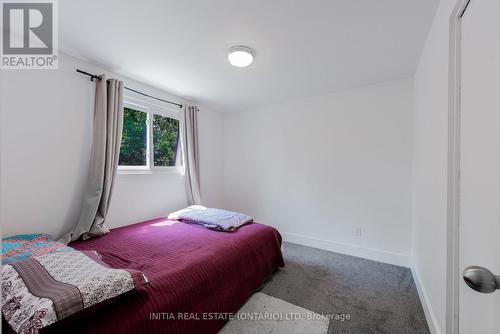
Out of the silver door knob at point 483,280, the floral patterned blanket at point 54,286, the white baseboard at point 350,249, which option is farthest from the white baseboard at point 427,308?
the floral patterned blanket at point 54,286

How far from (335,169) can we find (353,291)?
1.56m

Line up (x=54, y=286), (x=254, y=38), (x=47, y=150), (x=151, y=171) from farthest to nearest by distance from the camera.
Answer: (x=151, y=171) < (x=47, y=150) < (x=254, y=38) < (x=54, y=286)

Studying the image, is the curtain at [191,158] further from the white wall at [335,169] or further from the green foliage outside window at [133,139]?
the white wall at [335,169]

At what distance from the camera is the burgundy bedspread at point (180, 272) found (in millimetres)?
1181

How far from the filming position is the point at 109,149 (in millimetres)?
2350

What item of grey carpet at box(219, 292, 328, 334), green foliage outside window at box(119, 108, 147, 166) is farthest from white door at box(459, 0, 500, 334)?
green foliage outside window at box(119, 108, 147, 166)

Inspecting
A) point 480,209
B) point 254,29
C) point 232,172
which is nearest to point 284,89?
point 254,29

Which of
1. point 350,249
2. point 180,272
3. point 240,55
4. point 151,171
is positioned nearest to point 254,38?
point 240,55

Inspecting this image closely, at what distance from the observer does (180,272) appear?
154cm

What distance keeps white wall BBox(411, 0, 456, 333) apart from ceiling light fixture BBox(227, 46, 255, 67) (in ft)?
4.68

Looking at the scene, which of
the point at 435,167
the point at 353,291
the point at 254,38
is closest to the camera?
the point at 435,167

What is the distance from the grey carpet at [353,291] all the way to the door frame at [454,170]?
0.59 metres

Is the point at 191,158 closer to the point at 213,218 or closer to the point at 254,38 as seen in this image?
the point at 213,218

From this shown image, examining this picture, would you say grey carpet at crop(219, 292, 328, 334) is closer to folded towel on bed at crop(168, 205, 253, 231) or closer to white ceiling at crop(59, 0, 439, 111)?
folded towel on bed at crop(168, 205, 253, 231)
